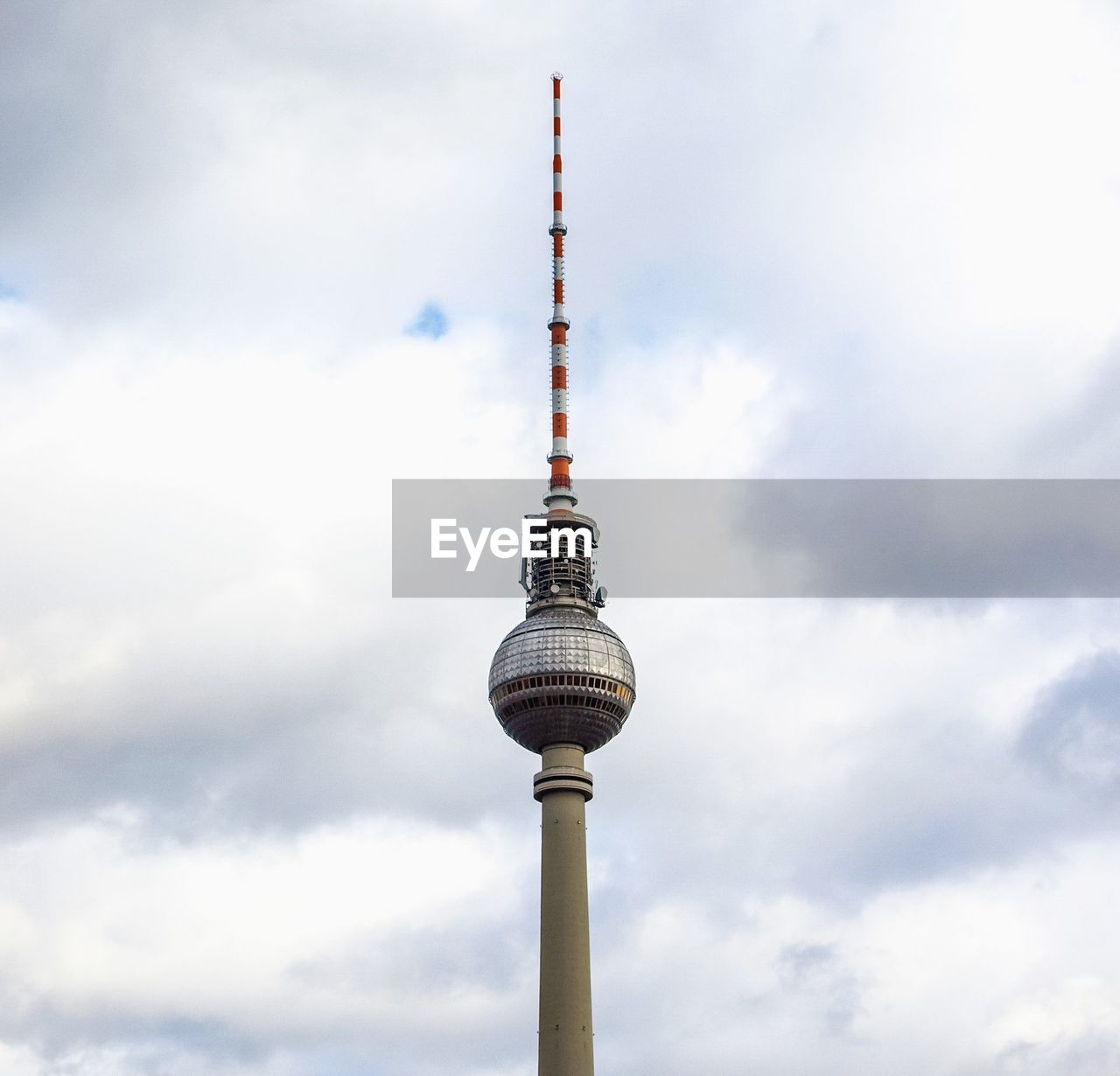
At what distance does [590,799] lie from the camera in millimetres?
185125

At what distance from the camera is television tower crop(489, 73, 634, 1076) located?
567 feet

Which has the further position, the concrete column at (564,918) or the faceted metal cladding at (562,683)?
the faceted metal cladding at (562,683)

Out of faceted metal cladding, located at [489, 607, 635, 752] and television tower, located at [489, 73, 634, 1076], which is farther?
faceted metal cladding, located at [489, 607, 635, 752]

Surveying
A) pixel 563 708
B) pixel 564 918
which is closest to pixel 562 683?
pixel 563 708

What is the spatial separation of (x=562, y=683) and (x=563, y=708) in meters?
2.36

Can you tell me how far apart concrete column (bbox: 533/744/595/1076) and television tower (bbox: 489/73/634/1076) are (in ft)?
0.26

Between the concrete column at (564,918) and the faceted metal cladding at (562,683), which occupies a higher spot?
Answer: the faceted metal cladding at (562,683)

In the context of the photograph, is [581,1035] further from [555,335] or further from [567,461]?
[555,335]

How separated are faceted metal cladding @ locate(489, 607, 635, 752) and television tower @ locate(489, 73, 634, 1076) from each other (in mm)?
83

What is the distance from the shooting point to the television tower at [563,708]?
173 metres

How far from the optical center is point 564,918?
574 ft

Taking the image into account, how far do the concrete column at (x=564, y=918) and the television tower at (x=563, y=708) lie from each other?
8 cm

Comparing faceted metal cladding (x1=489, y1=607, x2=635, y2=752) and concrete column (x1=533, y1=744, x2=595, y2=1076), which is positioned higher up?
faceted metal cladding (x1=489, y1=607, x2=635, y2=752)

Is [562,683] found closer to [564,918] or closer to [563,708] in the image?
[563,708]
